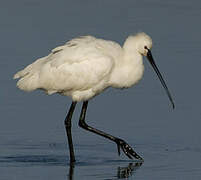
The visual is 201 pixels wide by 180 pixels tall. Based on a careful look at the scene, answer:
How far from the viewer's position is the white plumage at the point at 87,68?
14.6m

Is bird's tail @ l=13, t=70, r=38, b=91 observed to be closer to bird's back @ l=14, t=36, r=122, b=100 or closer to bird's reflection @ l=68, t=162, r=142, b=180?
bird's back @ l=14, t=36, r=122, b=100

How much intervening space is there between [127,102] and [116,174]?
3.35 meters

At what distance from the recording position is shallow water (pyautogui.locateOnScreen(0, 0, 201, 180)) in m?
13.8

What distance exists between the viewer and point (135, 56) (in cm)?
1493

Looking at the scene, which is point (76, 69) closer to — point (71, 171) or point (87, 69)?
point (87, 69)

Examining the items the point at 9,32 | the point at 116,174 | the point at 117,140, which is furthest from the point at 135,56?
the point at 9,32

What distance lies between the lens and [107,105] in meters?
16.4

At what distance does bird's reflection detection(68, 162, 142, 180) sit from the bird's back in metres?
1.37

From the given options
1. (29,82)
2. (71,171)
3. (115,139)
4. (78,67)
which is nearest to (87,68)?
(78,67)

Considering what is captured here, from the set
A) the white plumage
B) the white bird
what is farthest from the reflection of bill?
the white plumage

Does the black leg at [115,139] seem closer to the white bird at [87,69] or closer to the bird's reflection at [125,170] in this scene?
the white bird at [87,69]

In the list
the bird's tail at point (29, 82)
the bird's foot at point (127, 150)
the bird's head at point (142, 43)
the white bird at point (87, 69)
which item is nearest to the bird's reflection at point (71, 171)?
the white bird at point (87, 69)

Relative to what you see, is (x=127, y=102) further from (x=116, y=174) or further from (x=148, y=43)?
(x=116, y=174)

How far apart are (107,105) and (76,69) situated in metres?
1.83
